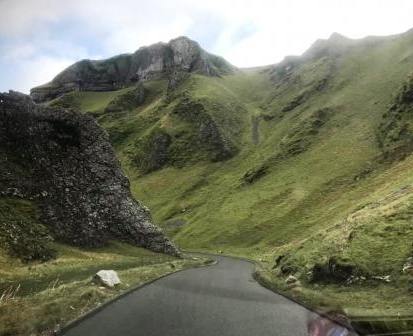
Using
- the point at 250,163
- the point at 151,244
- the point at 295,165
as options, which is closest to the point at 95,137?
the point at 151,244

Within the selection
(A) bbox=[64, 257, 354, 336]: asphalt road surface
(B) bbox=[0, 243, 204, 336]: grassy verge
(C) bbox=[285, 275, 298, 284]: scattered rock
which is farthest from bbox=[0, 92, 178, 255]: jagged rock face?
(C) bbox=[285, 275, 298, 284]: scattered rock

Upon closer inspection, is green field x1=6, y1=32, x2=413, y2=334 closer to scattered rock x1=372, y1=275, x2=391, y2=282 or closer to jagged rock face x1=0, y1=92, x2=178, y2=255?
scattered rock x1=372, y1=275, x2=391, y2=282

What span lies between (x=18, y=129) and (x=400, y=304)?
62394 millimetres

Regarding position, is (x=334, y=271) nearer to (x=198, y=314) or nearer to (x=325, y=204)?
(x=198, y=314)

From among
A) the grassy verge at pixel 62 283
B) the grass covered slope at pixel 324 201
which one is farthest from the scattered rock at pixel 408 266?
the grassy verge at pixel 62 283

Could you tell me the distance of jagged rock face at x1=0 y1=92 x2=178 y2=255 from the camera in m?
72.4

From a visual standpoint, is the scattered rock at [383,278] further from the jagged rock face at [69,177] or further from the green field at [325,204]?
the jagged rock face at [69,177]

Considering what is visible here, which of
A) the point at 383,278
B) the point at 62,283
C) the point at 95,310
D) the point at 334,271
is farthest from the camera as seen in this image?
the point at 62,283

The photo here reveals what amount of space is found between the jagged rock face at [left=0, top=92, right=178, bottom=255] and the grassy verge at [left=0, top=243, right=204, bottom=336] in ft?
12.5

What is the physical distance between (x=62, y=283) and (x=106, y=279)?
4.05 meters

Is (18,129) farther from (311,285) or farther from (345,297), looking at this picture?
(345,297)

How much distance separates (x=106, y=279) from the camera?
42.9 m

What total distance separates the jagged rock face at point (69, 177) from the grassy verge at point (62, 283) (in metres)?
3.81

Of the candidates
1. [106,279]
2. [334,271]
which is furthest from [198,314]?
[334,271]
